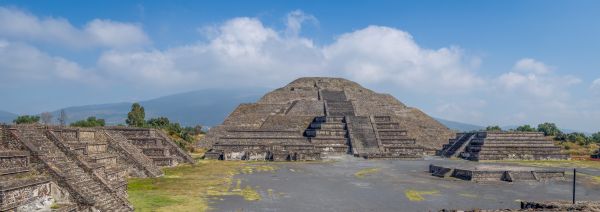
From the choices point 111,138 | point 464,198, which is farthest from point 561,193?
point 111,138

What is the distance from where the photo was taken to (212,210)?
19000 mm

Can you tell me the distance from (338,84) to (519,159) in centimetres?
3494

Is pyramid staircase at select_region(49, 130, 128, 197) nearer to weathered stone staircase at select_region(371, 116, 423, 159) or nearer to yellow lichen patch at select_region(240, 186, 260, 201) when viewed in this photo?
yellow lichen patch at select_region(240, 186, 260, 201)

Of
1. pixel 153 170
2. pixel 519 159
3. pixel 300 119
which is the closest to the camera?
pixel 153 170

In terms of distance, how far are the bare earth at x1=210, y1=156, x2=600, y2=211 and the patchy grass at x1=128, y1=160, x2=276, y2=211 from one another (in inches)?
28.4

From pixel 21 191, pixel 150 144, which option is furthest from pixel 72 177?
pixel 150 144

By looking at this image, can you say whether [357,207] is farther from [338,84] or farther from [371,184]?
[338,84]

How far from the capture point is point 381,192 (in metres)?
24.9

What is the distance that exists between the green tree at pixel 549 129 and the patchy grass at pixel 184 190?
5472 centimetres

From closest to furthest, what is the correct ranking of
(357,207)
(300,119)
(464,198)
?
(357,207) < (464,198) < (300,119)

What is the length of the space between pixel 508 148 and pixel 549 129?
93.1ft

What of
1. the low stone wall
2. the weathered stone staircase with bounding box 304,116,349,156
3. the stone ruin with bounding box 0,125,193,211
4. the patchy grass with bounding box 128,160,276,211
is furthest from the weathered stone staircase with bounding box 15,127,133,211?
the weathered stone staircase with bounding box 304,116,349,156

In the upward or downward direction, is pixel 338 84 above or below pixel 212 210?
above

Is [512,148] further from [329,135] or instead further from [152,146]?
[152,146]
